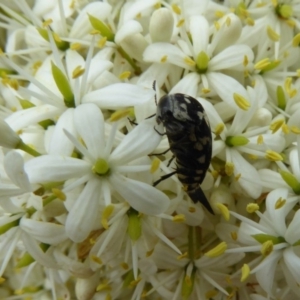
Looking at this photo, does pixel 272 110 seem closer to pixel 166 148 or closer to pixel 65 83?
pixel 166 148

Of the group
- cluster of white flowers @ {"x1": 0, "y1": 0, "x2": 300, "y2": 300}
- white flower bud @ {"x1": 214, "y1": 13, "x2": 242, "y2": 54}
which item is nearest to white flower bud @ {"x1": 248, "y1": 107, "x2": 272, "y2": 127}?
cluster of white flowers @ {"x1": 0, "y1": 0, "x2": 300, "y2": 300}

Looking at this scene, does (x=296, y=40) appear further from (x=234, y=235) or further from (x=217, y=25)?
(x=234, y=235)

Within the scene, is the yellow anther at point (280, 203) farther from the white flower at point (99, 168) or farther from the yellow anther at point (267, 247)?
the white flower at point (99, 168)

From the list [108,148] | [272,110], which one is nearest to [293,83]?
[272,110]

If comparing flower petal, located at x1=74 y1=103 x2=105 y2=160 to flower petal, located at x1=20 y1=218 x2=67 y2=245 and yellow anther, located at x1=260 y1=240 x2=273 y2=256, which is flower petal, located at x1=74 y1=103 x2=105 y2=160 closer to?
flower petal, located at x1=20 y1=218 x2=67 y2=245

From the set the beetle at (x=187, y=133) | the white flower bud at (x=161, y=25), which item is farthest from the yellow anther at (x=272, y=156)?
the white flower bud at (x=161, y=25)

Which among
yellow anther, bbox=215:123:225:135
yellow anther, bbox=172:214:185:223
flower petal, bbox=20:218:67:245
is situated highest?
yellow anther, bbox=215:123:225:135

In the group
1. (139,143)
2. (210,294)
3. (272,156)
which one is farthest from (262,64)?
(210,294)
